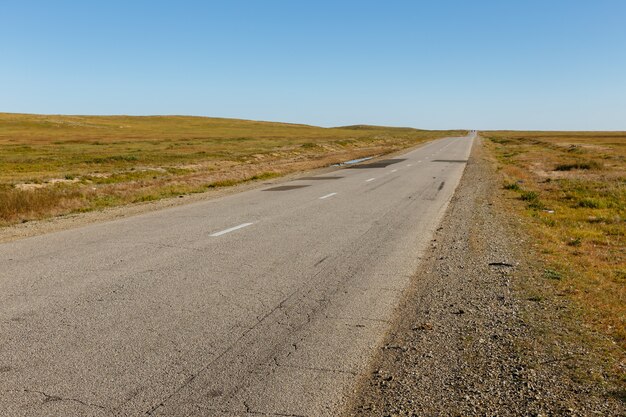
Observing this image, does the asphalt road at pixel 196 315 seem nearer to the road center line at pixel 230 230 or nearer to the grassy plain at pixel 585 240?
the road center line at pixel 230 230

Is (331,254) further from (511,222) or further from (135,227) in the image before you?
(511,222)

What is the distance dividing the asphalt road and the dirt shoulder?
297 millimetres

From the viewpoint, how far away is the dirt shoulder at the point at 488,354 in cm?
366

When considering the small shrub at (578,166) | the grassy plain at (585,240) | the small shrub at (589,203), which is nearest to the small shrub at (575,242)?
the grassy plain at (585,240)

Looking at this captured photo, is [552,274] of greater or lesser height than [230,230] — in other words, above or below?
above

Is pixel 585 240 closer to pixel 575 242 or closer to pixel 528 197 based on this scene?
pixel 575 242

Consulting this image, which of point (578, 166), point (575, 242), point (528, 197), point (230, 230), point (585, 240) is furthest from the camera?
point (578, 166)

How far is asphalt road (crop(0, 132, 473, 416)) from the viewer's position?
376 cm

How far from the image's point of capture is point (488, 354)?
453 cm

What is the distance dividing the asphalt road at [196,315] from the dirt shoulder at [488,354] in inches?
11.7

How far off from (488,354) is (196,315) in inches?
114

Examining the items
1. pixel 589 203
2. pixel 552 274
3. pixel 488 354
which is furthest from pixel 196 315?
pixel 589 203

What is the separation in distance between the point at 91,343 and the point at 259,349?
59.5 inches

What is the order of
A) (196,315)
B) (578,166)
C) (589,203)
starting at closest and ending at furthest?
(196,315) → (589,203) → (578,166)
